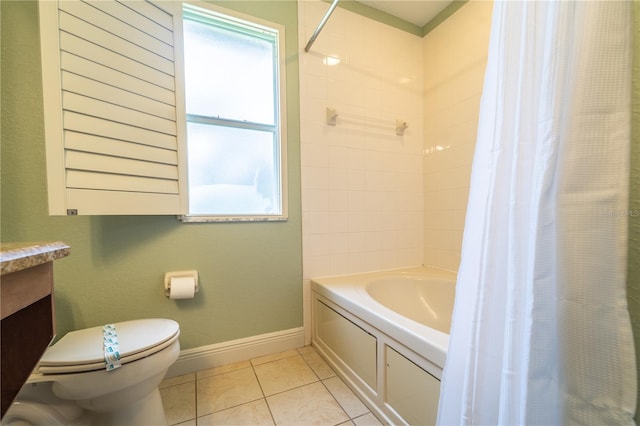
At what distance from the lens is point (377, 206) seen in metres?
1.98

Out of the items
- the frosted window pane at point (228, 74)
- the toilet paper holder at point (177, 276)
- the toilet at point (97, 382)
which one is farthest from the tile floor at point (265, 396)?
the frosted window pane at point (228, 74)

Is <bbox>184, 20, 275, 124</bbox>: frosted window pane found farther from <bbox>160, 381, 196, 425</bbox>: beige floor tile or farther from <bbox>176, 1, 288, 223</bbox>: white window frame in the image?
<bbox>160, 381, 196, 425</bbox>: beige floor tile

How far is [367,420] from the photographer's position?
3.70 feet

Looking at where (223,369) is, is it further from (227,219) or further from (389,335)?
(389,335)

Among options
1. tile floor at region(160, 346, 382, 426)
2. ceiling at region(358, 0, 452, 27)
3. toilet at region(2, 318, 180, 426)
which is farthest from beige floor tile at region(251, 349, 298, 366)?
ceiling at region(358, 0, 452, 27)

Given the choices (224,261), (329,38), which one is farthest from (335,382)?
(329,38)

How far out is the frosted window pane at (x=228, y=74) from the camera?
61.0 inches

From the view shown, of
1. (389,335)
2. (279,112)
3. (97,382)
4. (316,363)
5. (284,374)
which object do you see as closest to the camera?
(97,382)

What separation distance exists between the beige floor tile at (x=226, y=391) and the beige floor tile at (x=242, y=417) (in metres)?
0.03

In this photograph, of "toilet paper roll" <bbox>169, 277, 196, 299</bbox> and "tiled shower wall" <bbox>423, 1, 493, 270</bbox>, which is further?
"tiled shower wall" <bbox>423, 1, 493, 270</bbox>

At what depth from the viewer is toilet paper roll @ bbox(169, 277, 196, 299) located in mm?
1337

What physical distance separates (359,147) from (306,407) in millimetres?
1664

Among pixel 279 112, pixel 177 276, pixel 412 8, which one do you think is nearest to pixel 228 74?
pixel 279 112

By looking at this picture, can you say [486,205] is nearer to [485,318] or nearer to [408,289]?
[485,318]
